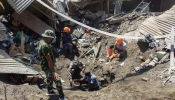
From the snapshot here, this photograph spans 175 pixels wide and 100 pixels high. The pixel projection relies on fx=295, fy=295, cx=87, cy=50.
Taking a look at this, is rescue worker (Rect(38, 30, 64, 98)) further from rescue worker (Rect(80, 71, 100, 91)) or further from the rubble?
rescue worker (Rect(80, 71, 100, 91))

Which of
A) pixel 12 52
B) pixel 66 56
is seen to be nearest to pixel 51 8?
pixel 66 56

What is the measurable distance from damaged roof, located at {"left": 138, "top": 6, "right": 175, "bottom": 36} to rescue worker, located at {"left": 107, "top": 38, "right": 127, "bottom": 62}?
95 centimetres

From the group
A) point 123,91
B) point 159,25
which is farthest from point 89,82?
point 159,25

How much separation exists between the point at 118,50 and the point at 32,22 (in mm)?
3734

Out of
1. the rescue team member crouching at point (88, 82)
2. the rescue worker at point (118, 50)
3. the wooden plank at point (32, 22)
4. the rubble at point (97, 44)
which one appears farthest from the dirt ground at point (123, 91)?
the wooden plank at point (32, 22)

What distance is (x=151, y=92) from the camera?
7504mm

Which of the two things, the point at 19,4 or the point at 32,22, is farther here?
the point at 32,22

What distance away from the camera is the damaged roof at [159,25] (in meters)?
10.6

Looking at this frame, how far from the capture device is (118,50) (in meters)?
11.1

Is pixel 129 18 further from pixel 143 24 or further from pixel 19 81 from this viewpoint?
pixel 19 81

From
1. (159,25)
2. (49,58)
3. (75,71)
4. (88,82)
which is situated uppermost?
(159,25)

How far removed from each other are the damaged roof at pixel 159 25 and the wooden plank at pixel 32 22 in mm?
3905

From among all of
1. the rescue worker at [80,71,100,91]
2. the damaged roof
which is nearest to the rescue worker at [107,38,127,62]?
the damaged roof

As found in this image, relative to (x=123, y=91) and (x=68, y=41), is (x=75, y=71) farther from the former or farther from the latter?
(x=68, y=41)
